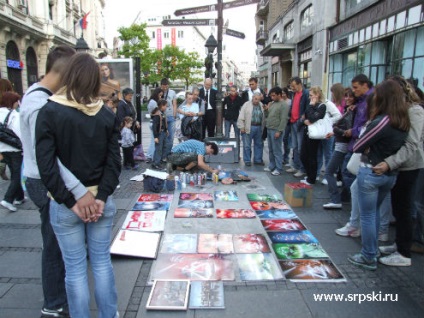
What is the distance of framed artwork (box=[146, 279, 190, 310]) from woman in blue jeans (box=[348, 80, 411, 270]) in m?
1.81

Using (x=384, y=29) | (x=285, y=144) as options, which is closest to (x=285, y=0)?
(x=384, y=29)

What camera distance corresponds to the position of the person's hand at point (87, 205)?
6.75 feet

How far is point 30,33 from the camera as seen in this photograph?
26.1 metres

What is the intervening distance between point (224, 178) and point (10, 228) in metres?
3.67

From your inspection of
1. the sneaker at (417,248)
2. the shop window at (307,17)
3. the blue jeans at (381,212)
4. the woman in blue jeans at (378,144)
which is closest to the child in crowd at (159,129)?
the blue jeans at (381,212)

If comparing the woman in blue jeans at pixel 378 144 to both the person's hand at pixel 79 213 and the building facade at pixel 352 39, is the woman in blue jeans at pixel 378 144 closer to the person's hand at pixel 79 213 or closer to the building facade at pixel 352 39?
the person's hand at pixel 79 213

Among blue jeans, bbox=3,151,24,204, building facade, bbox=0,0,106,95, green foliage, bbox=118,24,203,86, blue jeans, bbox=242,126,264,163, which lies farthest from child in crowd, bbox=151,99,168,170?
green foliage, bbox=118,24,203,86

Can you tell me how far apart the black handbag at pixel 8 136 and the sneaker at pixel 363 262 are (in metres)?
4.45

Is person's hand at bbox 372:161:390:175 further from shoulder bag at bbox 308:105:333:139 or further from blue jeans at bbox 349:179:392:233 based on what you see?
shoulder bag at bbox 308:105:333:139

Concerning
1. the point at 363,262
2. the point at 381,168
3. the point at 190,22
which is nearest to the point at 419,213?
the point at 363,262

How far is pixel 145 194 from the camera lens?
6.00 m

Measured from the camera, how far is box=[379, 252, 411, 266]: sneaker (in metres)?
3.53

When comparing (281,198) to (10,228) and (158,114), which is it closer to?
(158,114)

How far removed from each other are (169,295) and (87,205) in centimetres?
133
